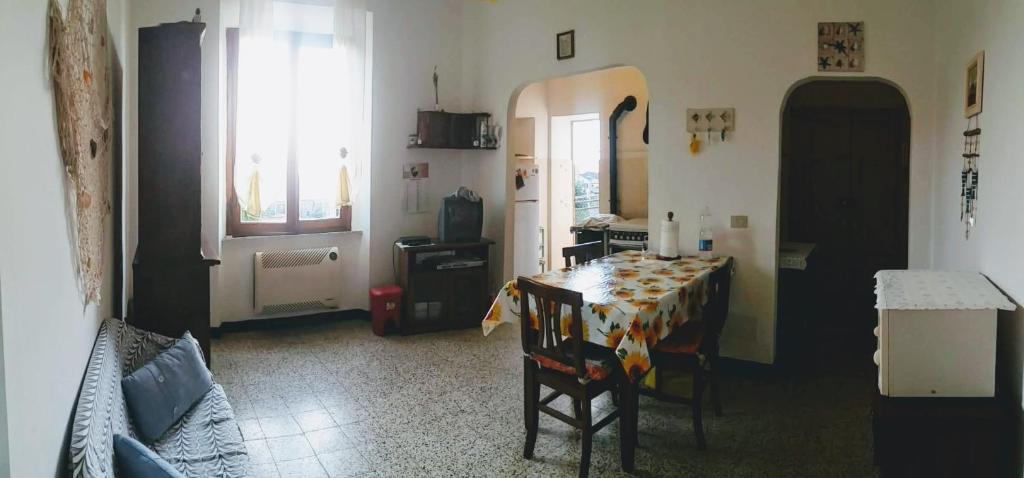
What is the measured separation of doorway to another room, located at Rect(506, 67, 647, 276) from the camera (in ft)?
20.9

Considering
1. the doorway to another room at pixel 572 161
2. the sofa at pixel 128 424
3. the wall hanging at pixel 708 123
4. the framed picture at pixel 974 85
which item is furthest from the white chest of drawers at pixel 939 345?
the doorway to another room at pixel 572 161

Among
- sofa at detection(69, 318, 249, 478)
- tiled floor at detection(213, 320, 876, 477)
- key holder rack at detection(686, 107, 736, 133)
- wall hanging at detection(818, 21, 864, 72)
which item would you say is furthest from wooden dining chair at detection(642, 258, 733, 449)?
sofa at detection(69, 318, 249, 478)

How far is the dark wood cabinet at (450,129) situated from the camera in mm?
5773

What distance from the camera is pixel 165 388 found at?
266cm

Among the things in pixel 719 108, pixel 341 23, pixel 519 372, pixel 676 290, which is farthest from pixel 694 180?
pixel 341 23

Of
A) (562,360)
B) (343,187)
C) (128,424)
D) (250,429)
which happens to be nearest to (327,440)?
(250,429)

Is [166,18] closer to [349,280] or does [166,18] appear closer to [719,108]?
[349,280]

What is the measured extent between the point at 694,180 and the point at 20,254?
12.6 ft

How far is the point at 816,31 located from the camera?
3916 mm

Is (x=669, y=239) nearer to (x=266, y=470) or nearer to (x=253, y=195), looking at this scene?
(x=266, y=470)

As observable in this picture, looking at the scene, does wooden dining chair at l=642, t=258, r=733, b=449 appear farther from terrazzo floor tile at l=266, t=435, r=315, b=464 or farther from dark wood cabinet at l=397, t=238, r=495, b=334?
dark wood cabinet at l=397, t=238, r=495, b=334

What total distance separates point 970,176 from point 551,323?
201cm

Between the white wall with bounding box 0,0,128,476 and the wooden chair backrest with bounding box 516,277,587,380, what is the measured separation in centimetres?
172

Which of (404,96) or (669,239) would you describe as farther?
(404,96)
